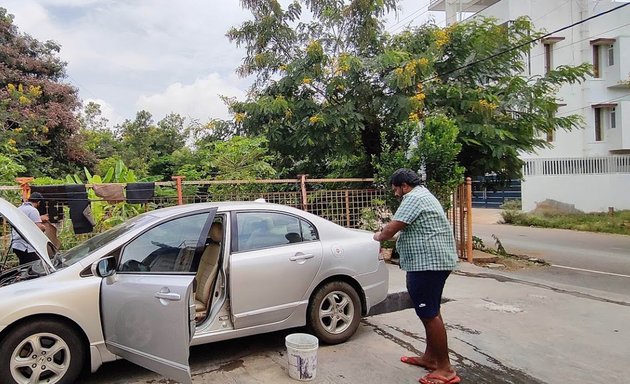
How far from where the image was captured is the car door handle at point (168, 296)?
11.0 feet

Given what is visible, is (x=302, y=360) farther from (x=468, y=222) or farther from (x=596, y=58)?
(x=596, y=58)

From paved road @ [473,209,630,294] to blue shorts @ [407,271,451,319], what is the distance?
5754mm

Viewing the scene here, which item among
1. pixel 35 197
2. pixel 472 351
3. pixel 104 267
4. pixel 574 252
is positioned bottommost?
pixel 574 252

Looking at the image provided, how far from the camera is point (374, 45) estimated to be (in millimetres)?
11562

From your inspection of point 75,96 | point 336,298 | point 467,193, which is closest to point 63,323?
point 336,298

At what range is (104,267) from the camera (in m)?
3.61

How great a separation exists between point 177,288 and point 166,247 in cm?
73

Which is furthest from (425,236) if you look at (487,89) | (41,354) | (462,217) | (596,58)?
(596,58)

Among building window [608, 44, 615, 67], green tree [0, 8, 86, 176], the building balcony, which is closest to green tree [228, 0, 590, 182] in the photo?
green tree [0, 8, 86, 176]

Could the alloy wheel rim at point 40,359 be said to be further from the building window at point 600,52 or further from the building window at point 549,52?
the building window at point 600,52

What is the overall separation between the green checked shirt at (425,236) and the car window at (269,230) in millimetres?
1208

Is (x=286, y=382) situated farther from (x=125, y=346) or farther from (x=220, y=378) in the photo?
(x=125, y=346)

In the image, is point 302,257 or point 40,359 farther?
point 302,257

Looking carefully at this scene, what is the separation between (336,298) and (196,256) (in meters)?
1.49
